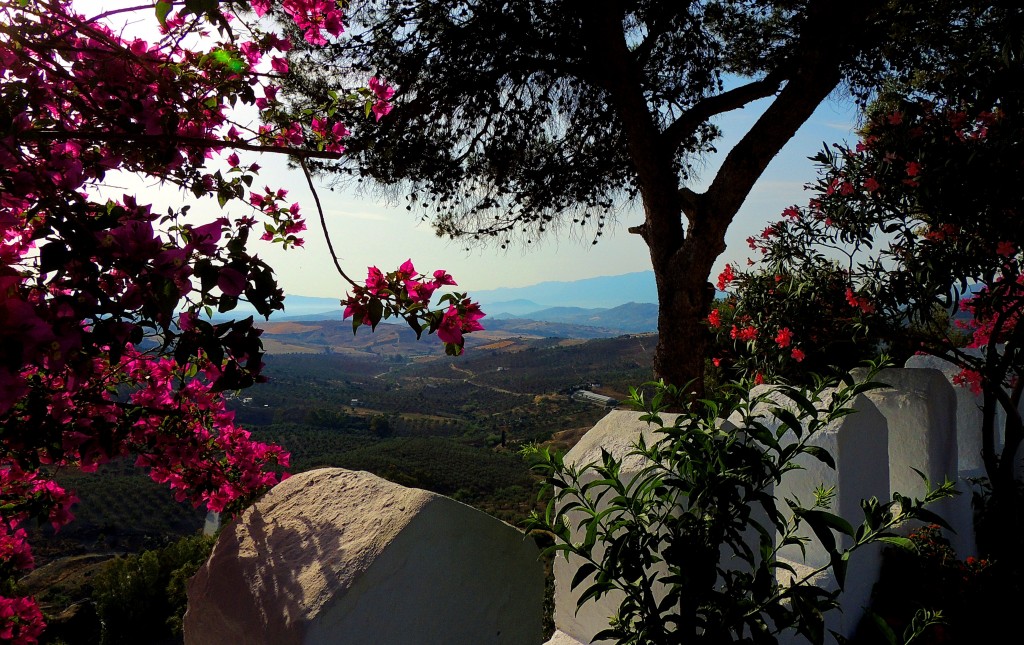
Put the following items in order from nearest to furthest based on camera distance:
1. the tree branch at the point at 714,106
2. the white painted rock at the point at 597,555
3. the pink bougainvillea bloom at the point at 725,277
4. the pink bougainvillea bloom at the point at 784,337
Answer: the white painted rock at the point at 597,555 → the pink bougainvillea bloom at the point at 784,337 → the pink bougainvillea bloom at the point at 725,277 → the tree branch at the point at 714,106

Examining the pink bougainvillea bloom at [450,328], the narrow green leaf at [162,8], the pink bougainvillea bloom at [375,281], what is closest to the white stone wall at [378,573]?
the pink bougainvillea bloom at [450,328]

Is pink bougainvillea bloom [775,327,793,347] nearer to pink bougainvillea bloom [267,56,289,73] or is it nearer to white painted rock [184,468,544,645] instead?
white painted rock [184,468,544,645]

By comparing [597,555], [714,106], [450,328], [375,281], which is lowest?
[597,555]

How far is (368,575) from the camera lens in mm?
1659

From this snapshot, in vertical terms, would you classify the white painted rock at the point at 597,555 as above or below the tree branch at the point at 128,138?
below

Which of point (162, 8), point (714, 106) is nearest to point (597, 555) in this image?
point (162, 8)

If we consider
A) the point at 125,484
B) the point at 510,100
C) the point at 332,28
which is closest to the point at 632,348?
the point at 125,484

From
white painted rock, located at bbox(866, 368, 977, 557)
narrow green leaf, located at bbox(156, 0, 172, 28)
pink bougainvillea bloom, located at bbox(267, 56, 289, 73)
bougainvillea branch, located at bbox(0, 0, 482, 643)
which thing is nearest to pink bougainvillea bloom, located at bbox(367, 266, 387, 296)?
A: bougainvillea branch, located at bbox(0, 0, 482, 643)

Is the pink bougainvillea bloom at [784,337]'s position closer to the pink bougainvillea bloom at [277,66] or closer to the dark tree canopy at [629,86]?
the dark tree canopy at [629,86]

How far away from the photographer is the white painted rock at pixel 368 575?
65.2 inches

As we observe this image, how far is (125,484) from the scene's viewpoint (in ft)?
43.9

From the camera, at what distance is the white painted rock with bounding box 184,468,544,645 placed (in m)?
1.66

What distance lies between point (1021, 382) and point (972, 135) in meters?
1.58

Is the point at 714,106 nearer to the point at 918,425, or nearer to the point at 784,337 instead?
the point at 784,337
